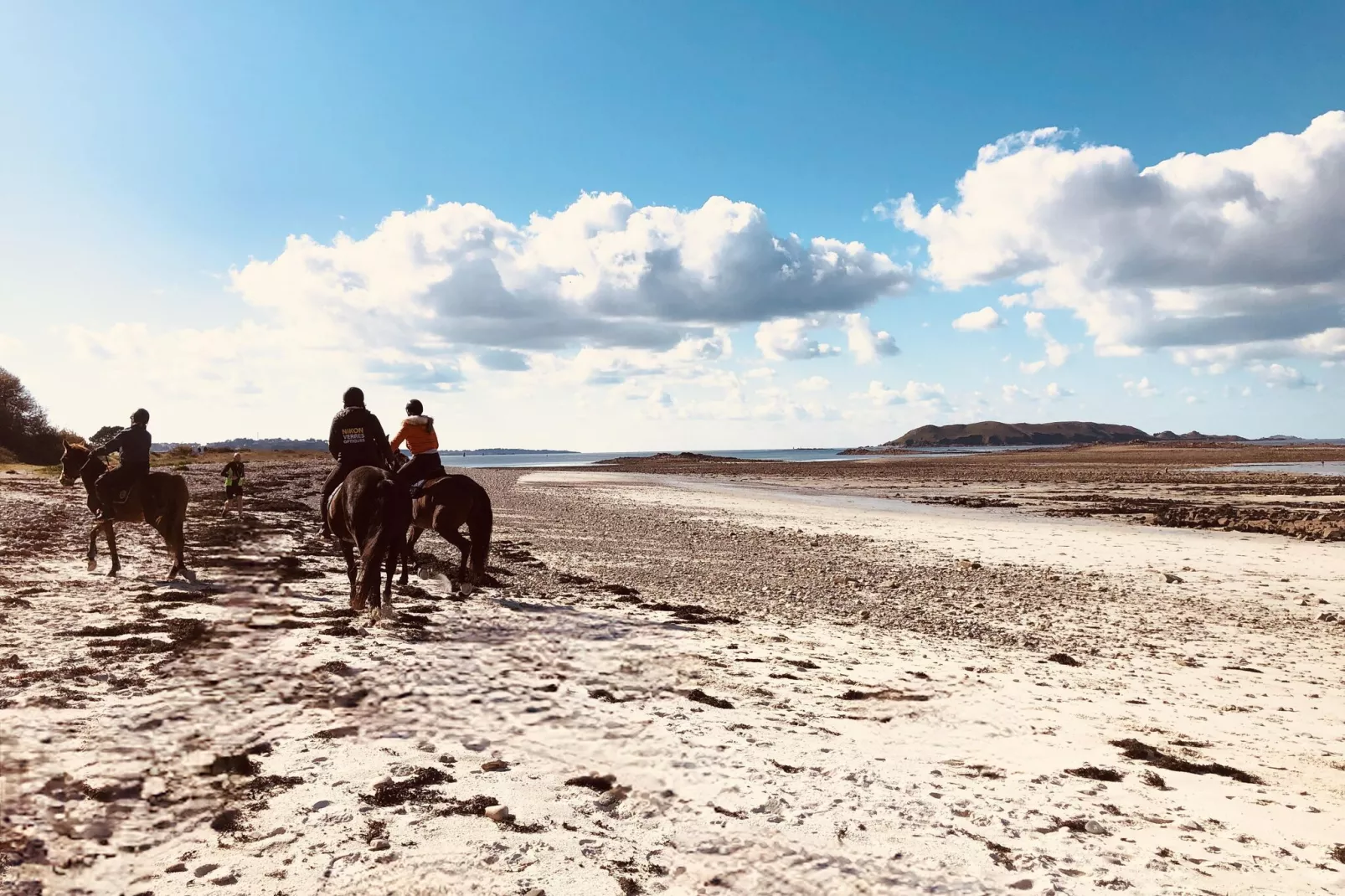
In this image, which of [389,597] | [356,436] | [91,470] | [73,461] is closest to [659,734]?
[389,597]

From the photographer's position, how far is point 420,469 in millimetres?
12391

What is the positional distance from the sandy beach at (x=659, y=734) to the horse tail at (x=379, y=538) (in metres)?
0.73

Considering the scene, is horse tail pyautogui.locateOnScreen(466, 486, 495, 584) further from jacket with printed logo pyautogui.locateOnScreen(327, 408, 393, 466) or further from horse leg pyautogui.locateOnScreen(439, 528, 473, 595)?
jacket with printed logo pyautogui.locateOnScreen(327, 408, 393, 466)

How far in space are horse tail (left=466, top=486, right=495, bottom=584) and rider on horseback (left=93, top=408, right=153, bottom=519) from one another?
239 inches

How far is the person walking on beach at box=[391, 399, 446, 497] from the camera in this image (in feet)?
40.1

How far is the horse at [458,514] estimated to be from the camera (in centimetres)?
1241

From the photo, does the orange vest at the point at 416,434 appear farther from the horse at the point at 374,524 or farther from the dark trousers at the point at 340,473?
the horse at the point at 374,524

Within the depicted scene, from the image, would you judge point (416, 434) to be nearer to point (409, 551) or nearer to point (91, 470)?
point (409, 551)

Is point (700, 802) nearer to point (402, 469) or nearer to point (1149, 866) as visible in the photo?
point (1149, 866)

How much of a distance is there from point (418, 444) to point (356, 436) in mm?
1262

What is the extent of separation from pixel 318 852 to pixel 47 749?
293cm

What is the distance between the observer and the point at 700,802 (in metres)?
5.26

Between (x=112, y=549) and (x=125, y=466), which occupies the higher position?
(x=125, y=466)

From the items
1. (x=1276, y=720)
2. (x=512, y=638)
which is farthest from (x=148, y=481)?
(x=1276, y=720)
